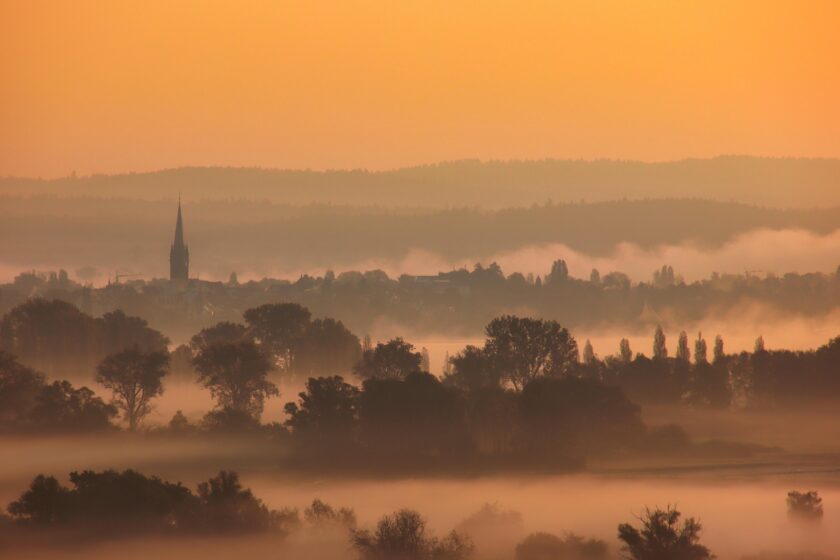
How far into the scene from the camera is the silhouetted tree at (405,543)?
48844 millimetres

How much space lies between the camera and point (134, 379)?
254 ft

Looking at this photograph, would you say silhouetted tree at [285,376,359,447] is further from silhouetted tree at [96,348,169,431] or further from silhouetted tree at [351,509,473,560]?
silhouetted tree at [351,509,473,560]

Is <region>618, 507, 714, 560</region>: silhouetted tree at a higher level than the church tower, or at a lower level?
lower

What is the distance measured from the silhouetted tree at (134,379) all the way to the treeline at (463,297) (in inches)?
1090

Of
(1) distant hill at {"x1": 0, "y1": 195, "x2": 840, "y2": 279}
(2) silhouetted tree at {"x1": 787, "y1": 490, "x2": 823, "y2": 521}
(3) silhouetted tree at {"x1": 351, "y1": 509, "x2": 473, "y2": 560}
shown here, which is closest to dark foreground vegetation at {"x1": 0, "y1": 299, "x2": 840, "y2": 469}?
(2) silhouetted tree at {"x1": 787, "y1": 490, "x2": 823, "y2": 521}

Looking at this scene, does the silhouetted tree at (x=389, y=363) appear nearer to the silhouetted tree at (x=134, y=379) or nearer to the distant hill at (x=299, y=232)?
the silhouetted tree at (x=134, y=379)

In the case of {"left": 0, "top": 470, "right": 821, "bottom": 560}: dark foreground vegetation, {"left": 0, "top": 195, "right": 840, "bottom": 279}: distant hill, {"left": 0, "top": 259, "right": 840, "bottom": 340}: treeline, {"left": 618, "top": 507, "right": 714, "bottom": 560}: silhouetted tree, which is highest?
{"left": 0, "top": 195, "right": 840, "bottom": 279}: distant hill

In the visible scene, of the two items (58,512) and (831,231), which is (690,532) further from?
(831,231)

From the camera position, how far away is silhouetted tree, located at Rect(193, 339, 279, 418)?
74250mm

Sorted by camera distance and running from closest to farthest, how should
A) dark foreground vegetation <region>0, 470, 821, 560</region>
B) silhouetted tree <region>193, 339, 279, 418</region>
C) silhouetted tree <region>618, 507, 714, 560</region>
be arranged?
silhouetted tree <region>618, 507, 714, 560</region> < dark foreground vegetation <region>0, 470, 821, 560</region> < silhouetted tree <region>193, 339, 279, 418</region>

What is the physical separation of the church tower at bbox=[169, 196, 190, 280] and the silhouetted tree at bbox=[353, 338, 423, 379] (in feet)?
231

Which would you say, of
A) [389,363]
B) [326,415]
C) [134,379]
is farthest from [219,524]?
[389,363]

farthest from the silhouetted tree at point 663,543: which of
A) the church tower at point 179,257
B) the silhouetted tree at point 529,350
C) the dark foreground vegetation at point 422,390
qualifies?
the church tower at point 179,257

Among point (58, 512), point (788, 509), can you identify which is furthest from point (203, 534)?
point (788, 509)
